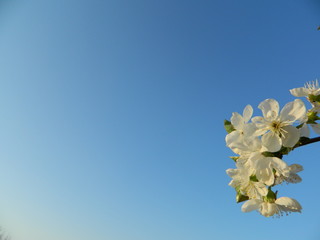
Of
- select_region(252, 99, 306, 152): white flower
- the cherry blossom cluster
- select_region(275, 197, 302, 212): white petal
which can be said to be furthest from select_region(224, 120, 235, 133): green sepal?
select_region(275, 197, 302, 212): white petal

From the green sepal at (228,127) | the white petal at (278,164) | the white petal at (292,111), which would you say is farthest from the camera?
the green sepal at (228,127)

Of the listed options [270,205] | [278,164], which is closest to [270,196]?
[270,205]

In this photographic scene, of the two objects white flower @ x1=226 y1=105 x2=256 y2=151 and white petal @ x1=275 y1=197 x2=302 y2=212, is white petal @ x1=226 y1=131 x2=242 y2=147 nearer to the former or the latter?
white flower @ x1=226 y1=105 x2=256 y2=151

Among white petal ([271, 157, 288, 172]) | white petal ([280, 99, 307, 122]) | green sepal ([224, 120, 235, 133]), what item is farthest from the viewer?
green sepal ([224, 120, 235, 133])

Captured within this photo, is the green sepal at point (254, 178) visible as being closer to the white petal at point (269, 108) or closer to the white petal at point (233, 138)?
the white petal at point (233, 138)

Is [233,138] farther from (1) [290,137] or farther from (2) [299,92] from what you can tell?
(2) [299,92]

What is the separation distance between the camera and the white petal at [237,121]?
1184 mm

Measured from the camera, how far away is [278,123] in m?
1.16

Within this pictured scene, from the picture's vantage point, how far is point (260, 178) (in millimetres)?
1105

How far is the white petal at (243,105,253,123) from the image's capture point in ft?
4.07

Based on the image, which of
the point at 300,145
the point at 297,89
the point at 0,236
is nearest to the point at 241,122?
the point at 300,145

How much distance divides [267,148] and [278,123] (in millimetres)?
188

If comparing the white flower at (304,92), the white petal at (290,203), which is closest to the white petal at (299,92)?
the white flower at (304,92)

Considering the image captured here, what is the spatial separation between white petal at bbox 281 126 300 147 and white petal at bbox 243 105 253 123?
0.20 meters
